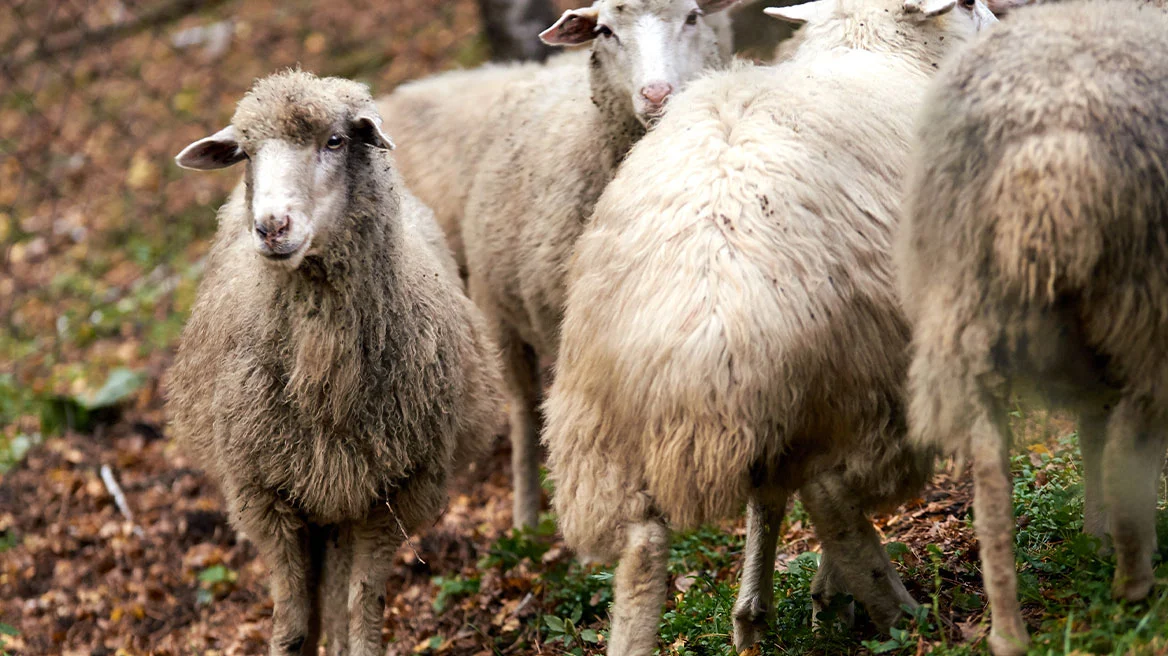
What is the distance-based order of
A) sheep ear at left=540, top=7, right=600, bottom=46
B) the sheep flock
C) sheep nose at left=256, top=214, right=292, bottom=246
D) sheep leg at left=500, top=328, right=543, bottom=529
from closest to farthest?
the sheep flock → sheep nose at left=256, top=214, right=292, bottom=246 → sheep ear at left=540, top=7, right=600, bottom=46 → sheep leg at left=500, top=328, right=543, bottom=529

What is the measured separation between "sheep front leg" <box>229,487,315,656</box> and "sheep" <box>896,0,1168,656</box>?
97.9 inches

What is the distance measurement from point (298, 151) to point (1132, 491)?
2.84 m

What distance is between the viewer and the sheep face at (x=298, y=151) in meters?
3.97

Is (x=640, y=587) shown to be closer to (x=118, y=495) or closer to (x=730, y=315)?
(x=730, y=315)

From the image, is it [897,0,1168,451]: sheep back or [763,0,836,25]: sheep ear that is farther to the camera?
[763,0,836,25]: sheep ear

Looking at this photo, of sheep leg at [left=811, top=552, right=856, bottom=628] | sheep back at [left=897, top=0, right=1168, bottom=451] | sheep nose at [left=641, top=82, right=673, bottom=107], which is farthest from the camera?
sheep nose at [left=641, top=82, right=673, bottom=107]

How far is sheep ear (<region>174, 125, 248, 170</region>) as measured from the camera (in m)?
4.39

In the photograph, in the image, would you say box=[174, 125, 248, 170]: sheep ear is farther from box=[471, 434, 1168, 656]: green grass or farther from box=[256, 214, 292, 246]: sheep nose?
box=[471, 434, 1168, 656]: green grass

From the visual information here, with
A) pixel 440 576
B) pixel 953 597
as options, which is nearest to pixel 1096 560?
pixel 953 597

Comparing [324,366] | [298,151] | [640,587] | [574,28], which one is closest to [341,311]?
[324,366]

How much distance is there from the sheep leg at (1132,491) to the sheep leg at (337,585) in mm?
2864

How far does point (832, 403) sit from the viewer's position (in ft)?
11.5

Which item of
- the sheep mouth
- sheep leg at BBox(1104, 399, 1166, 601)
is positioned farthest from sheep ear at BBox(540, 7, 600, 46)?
sheep leg at BBox(1104, 399, 1166, 601)

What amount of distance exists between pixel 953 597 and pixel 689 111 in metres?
1.83
